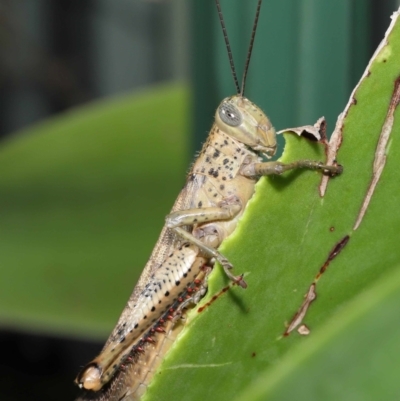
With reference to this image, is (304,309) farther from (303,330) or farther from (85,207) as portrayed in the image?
(85,207)

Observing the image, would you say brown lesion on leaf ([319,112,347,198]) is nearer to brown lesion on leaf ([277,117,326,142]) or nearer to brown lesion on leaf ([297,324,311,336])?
brown lesion on leaf ([277,117,326,142])

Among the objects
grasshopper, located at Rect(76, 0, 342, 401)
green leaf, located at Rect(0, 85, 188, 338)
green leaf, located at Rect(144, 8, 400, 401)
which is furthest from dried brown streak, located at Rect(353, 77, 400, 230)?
green leaf, located at Rect(0, 85, 188, 338)

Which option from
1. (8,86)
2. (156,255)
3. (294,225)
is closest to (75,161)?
(156,255)

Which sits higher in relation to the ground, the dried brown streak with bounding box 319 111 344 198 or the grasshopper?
the dried brown streak with bounding box 319 111 344 198

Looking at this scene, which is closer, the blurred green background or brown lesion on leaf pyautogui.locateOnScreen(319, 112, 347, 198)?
brown lesion on leaf pyautogui.locateOnScreen(319, 112, 347, 198)

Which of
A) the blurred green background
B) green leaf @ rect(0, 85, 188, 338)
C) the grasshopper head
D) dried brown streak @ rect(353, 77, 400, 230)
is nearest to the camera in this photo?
dried brown streak @ rect(353, 77, 400, 230)

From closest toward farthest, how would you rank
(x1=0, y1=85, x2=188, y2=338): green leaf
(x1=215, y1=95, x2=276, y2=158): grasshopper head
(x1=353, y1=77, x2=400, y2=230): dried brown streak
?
(x1=353, y1=77, x2=400, y2=230): dried brown streak < (x1=0, y1=85, x2=188, y2=338): green leaf < (x1=215, y1=95, x2=276, y2=158): grasshopper head

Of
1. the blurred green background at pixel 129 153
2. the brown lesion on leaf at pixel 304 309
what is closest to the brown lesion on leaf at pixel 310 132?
the brown lesion on leaf at pixel 304 309

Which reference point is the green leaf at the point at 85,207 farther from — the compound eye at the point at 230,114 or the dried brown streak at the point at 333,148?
the dried brown streak at the point at 333,148
